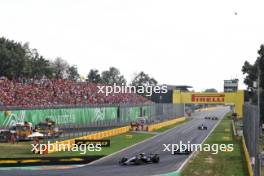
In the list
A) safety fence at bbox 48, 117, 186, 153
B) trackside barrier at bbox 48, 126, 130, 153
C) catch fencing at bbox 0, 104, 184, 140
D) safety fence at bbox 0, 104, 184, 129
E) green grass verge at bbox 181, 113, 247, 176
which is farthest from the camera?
safety fence at bbox 0, 104, 184, 129

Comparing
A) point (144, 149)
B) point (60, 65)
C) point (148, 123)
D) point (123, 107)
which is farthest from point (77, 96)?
point (60, 65)

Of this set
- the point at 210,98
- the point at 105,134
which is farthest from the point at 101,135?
the point at 210,98

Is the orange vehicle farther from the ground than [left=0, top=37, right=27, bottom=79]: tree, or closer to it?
closer to it

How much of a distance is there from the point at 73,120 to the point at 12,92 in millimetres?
7877

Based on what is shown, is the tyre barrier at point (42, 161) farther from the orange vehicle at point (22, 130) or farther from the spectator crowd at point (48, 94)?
the spectator crowd at point (48, 94)

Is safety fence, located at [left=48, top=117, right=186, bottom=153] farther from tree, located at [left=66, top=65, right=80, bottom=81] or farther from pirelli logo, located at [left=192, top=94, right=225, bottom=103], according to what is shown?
tree, located at [left=66, top=65, right=80, bottom=81]

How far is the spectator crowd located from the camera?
211 feet

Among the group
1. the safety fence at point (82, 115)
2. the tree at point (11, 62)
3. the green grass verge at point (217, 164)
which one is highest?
the tree at point (11, 62)

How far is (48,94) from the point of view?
73.6 m

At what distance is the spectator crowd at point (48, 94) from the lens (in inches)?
2532

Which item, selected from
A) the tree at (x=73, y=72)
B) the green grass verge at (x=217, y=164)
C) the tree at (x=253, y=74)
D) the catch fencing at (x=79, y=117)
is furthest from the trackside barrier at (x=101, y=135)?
the tree at (x=73, y=72)

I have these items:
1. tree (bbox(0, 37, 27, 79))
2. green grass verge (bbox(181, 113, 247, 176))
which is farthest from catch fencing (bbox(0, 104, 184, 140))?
tree (bbox(0, 37, 27, 79))

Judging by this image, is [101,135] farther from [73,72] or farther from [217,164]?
[73,72]

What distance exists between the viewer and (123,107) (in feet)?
270
